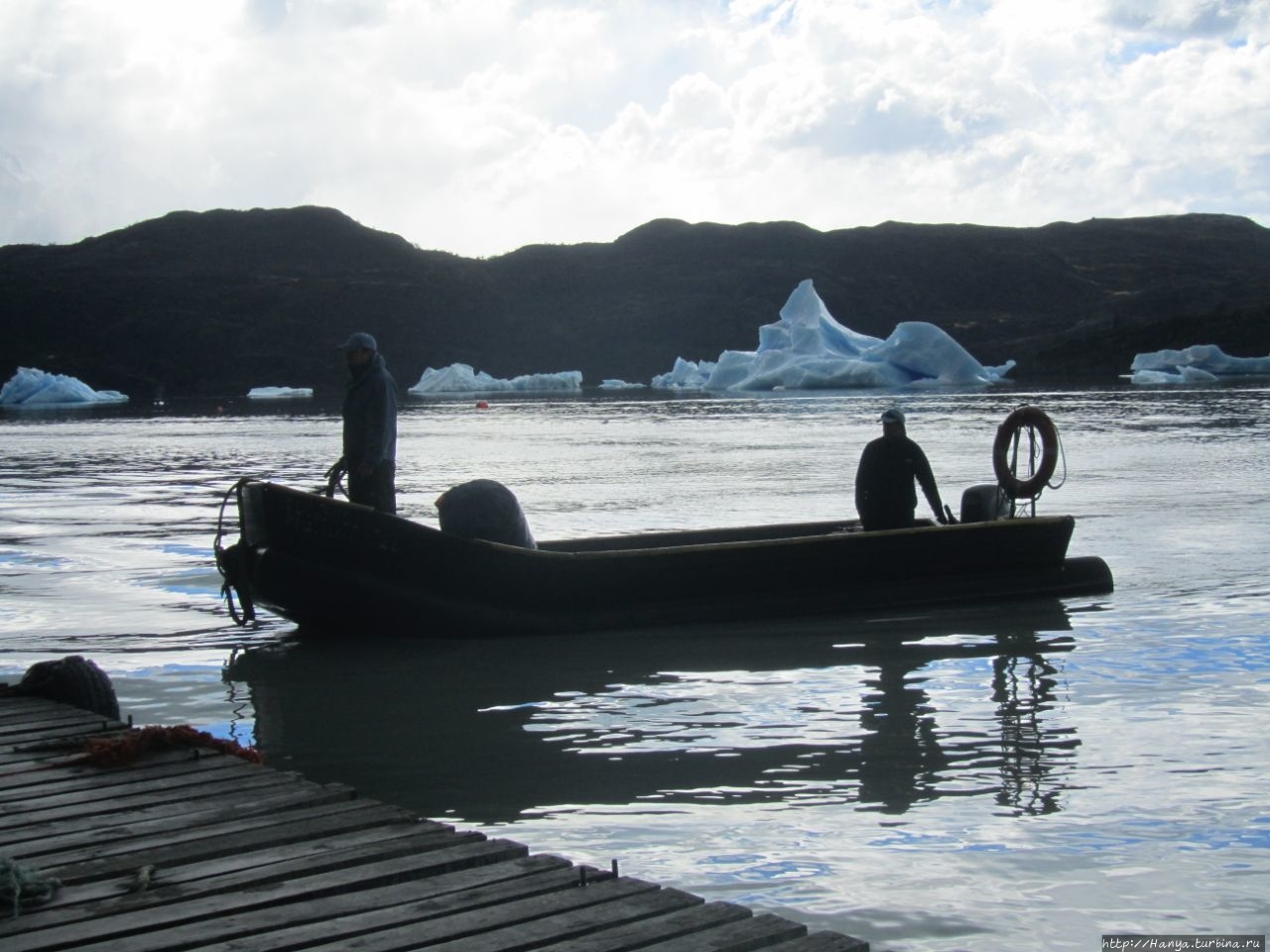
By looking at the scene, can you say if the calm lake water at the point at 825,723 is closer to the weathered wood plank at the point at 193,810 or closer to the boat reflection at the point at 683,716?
the boat reflection at the point at 683,716

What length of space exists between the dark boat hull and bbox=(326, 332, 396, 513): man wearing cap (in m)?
0.40

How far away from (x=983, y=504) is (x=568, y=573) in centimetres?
338

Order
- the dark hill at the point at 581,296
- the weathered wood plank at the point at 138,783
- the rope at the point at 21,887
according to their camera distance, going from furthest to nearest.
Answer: the dark hill at the point at 581,296
the weathered wood plank at the point at 138,783
the rope at the point at 21,887

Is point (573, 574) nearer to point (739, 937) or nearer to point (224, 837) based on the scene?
point (224, 837)

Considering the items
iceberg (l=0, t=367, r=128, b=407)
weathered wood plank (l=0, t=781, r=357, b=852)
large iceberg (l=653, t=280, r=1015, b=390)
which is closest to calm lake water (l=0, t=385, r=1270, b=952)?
weathered wood plank (l=0, t=781, r=357, b=852)

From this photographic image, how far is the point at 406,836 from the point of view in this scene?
161 inches

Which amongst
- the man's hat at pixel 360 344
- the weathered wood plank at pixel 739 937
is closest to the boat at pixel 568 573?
the man's hat at pixel 360 344

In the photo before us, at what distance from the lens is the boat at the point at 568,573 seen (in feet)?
27.1

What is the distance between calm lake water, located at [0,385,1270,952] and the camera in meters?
Answer: 4.56

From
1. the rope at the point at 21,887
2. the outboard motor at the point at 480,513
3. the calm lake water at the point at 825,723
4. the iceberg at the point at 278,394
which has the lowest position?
the calm lake water at the point at 825,723

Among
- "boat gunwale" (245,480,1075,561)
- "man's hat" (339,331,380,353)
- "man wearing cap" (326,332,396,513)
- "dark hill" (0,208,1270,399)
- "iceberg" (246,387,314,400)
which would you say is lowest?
"boat gunwale" (245,480,1075,561)

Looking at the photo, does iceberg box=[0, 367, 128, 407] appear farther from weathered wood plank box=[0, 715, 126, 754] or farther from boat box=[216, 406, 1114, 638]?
weathered wood plank box=[0, 715, 126, 754]

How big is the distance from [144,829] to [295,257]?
12396 centimetres

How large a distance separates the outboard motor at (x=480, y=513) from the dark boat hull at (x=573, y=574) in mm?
172
